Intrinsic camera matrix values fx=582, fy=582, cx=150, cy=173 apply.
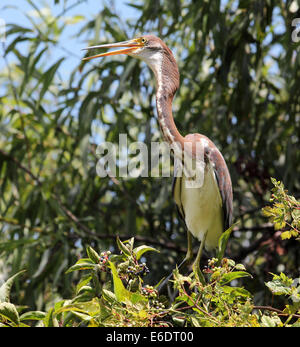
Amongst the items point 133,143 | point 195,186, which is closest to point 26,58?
point 133,143

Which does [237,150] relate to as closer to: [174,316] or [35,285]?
[35,285]

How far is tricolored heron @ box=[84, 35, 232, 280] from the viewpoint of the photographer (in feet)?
7.23

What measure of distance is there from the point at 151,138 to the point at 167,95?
93 cm

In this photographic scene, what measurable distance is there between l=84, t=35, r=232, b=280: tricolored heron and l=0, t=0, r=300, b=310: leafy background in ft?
1.64

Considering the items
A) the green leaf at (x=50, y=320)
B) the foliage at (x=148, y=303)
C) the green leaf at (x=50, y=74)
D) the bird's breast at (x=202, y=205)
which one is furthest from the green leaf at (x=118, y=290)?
the green leaf at (x=50, y=74)

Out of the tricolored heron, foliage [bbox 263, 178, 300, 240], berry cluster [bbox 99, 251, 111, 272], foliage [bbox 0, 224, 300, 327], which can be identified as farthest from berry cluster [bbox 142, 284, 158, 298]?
the tricolored heron

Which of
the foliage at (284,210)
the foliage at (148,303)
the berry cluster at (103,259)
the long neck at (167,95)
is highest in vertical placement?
the long neck at (167,95)

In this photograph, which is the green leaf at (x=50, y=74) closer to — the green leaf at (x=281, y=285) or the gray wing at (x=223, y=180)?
the gray wing at (x=223, y=180)

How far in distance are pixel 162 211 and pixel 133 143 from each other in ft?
1.40

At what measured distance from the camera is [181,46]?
3.69 m

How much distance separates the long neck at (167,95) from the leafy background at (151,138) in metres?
0.53

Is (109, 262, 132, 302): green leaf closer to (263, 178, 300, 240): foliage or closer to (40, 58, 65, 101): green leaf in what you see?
(263, 178, 300, 240): foliage

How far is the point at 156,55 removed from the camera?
2.36 meters

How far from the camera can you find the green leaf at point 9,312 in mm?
1334
